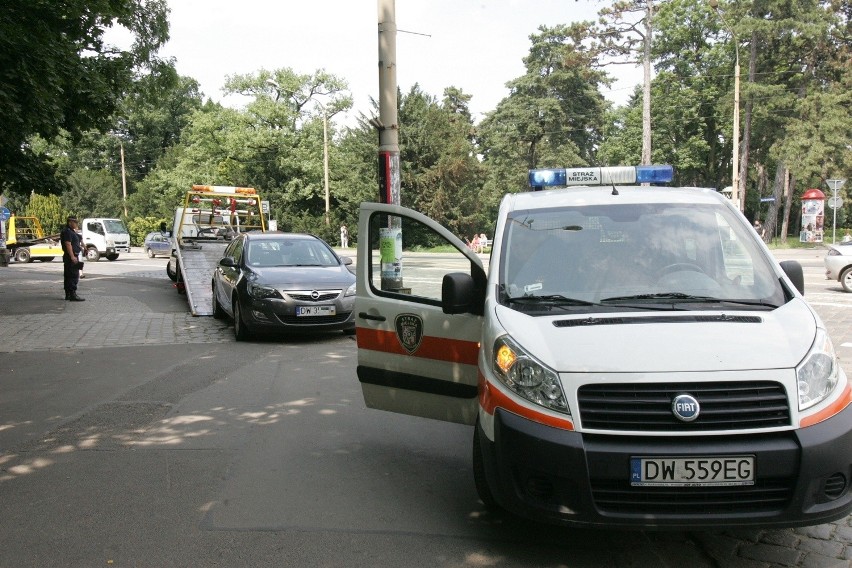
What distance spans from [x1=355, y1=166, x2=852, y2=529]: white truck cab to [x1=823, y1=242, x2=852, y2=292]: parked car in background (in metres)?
12.9

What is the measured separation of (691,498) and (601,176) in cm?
317

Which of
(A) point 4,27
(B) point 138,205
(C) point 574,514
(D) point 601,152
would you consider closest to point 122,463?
(C) point 574,514

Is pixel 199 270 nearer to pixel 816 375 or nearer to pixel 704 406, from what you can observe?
pixel 704 406

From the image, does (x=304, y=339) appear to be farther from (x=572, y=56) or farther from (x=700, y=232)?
(x=572, y=56)

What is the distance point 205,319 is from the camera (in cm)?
1419

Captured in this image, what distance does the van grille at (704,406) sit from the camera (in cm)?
324

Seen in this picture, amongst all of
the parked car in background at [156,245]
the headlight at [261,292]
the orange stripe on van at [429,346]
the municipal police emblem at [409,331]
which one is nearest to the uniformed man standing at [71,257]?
the headlight at [261,292]

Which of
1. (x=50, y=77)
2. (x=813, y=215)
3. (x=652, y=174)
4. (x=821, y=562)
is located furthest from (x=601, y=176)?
(x=813, y=215)

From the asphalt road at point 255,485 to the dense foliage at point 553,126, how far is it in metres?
12.4

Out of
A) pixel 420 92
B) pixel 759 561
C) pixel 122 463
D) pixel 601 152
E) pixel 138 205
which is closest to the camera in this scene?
pixel 759 561

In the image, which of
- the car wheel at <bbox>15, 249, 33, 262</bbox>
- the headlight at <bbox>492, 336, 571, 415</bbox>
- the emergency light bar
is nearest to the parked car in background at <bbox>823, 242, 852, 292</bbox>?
the emergency light bar

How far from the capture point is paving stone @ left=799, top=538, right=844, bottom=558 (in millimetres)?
3711

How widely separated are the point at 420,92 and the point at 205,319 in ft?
134

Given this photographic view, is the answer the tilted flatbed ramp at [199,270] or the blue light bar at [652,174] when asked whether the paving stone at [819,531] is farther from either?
the tilted flatbed ramp at [199,270]
